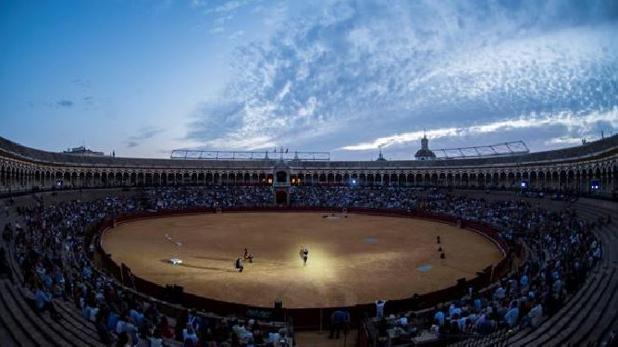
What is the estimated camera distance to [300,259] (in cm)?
2808

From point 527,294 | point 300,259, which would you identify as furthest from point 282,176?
point 527,294

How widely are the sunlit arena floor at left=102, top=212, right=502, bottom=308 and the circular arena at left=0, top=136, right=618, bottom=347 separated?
0.52ft

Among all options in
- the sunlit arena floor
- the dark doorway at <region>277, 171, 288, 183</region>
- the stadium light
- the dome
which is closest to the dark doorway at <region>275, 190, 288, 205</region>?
the dark doorway at <region>277, 171, 288, 183</region>

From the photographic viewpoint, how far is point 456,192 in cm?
6994

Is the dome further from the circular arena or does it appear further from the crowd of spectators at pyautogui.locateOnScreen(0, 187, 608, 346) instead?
the crowd of spectators at pyautogui.locateOnScreen(0, 187, 608, 346)

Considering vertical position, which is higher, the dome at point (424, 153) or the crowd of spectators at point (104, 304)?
the dome at point (424, 153)

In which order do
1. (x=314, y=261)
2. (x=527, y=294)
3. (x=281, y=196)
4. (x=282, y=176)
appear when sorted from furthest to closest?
(x=282, y=176)
(x=281, y=196)
(x=314, y=261)
(x=527, y=294)

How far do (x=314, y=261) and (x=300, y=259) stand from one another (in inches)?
43.8

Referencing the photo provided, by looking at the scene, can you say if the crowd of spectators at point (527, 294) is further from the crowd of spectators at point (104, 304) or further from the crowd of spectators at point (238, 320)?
the crowd of spectators at point (104, 304)

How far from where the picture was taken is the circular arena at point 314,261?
12.8 m

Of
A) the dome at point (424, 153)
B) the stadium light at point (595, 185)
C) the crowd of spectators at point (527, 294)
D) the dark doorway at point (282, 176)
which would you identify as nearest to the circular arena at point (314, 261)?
the crowd of spectators at point (527, 294)

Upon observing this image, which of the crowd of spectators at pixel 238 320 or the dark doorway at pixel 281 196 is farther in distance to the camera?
the dark doorway at pixel 281 196

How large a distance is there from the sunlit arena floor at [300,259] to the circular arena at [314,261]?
6.2 inches

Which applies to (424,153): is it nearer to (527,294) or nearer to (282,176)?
(282,176)
